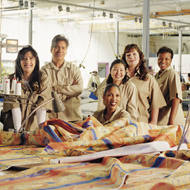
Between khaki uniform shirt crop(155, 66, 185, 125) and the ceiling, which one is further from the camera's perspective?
the ceiling

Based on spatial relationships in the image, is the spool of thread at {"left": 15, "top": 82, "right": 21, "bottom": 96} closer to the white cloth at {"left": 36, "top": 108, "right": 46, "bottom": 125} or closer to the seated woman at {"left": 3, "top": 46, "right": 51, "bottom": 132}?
the seated woman at {"left": 3, "top": 46, "right": 51, "bottom": 132}

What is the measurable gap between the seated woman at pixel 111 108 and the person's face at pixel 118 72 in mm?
248

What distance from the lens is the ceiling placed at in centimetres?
724

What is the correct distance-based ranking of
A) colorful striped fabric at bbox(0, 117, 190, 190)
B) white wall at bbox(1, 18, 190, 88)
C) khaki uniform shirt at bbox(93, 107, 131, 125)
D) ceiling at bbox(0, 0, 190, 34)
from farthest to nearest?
Result: 1. white wall at bbox(1, 18, 190, 88)
2. ceiling at bbox(0, 0, 190, 34)
3. khaki uniform shirt at bbox(93, 107, 131, 125)
4. colorful striped fabric at bbox(0, 117, 190, 190)

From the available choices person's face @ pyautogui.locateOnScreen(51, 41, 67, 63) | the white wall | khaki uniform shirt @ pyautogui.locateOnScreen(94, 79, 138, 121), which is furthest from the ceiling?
khaki uniform shirt @ pyautogui.locateOnScreen(94, 79, 138, 121)

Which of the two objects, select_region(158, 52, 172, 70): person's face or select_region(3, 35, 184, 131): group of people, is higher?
select_region(158, 52, 172, 70): person's face

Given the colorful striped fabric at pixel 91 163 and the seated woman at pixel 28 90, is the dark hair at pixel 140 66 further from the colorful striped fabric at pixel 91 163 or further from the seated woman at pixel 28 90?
the colorful striped fabric at pixel 91 163

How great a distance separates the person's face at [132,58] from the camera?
3.29 meters

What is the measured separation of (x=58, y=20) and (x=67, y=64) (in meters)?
6.25

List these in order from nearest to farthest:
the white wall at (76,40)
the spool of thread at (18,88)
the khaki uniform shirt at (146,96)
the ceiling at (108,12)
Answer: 1. the spool of thread at (18,88)
2. the khaki uniform shirt at (146,96)
3. the ceiling at (108,12)
4. the white wall at (76,40)

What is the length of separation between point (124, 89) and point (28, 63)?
2.81 feet

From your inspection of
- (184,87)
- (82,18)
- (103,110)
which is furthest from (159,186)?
(82,18)

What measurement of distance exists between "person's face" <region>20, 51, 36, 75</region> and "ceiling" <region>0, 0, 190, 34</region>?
310 cm

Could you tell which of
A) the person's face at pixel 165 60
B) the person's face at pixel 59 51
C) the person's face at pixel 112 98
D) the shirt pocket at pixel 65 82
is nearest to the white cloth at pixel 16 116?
the shirt pocket at pixel 65 82
